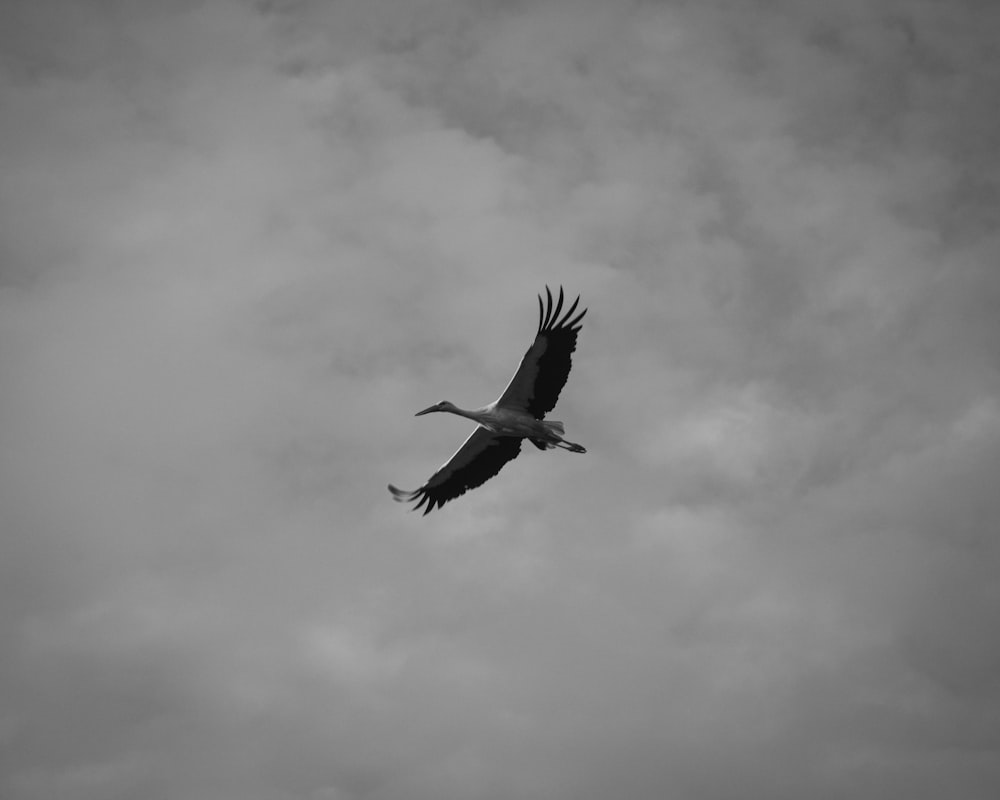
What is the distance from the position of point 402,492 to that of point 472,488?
2537mm

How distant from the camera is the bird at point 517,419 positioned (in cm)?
3753

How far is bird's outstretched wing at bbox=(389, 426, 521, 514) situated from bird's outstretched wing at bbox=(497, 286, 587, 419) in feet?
7.37

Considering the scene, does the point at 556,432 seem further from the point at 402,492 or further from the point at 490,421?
the point at 402,492

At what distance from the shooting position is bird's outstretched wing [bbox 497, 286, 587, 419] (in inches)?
1467

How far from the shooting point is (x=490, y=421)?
39.1 m

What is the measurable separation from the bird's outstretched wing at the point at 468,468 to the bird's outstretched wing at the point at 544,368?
2246mm

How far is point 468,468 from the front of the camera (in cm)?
4188

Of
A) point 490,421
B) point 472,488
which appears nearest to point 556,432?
point 490,421

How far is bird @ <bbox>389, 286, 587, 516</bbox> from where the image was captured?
123ft

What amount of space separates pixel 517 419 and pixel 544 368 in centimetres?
203

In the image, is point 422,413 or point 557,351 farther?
point 422,413

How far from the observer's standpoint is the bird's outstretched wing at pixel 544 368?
122 ft

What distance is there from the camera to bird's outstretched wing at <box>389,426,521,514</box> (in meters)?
40.9

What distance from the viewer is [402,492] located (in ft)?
138
